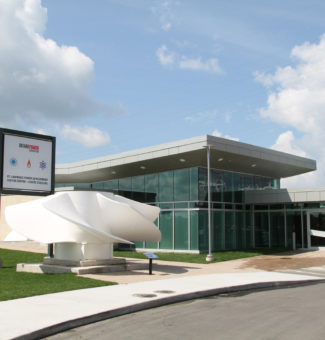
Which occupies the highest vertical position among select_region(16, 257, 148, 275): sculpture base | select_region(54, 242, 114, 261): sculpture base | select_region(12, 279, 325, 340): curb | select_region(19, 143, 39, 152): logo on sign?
select_region(19, 143, 39, 152): logo on sign

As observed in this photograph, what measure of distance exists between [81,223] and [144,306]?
24.8 ft

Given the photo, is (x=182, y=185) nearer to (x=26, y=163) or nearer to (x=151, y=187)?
(x=151, y=187)

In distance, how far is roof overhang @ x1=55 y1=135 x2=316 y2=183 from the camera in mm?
25281

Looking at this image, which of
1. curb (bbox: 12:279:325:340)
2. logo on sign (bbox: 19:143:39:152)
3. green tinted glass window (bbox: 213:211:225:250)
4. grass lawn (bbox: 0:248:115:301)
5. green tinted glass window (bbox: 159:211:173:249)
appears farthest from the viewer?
green tinted glass window (bbox: 159:211:173:249)

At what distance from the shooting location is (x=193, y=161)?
27.1m

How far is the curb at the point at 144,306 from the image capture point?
7.93 meters

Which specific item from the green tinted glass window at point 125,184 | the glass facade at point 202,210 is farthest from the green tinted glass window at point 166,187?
the green tinted glass window at point 125,184

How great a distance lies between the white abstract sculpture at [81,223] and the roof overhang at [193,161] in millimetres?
6551


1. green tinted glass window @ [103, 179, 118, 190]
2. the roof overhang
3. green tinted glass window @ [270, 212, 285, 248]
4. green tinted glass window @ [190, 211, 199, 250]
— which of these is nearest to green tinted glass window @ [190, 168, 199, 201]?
the roof overhang

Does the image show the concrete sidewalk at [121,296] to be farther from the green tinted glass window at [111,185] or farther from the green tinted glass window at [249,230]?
the green tinted glass window at [111,185]

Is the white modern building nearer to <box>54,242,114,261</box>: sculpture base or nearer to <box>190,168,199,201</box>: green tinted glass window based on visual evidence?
<box>190,168,199,201</box>: green tinted glass window

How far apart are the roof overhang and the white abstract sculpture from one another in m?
6.55

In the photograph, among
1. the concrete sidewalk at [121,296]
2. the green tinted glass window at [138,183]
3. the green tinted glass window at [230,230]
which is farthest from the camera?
the green tinted glass window at [138,183]

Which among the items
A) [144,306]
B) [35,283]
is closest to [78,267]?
[35,283]
